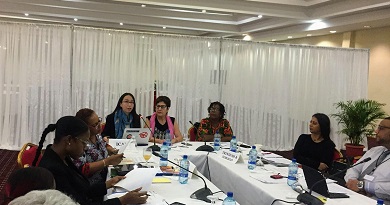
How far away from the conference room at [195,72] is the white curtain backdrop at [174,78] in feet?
0.06

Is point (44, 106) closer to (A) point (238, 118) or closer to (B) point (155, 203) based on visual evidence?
(A) point (238, 118)

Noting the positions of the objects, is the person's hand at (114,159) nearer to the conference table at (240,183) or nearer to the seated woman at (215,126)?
the conference table at (240,183)

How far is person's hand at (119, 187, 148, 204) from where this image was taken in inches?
84.8

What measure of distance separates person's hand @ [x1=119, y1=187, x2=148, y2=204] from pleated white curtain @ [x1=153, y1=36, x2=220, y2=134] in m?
4.32

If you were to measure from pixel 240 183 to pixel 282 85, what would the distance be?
4.50 m

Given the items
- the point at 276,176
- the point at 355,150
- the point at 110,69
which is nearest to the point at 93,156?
the point at 276,176

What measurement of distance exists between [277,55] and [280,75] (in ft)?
1.31

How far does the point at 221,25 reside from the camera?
397 inches

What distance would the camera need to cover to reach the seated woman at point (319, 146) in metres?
3.87

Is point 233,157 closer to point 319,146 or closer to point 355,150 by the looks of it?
point 319,146

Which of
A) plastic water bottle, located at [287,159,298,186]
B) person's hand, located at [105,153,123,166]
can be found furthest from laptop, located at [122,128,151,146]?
plastic water bottle, located at [287,159,298,186]

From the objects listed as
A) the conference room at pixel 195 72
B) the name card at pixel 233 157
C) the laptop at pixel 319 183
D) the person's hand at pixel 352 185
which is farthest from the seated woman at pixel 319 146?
the conference room at pixel 195 72

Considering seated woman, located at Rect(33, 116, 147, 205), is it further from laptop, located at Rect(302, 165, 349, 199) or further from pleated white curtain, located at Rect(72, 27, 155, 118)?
pleated white curtain, located at Rect(72, 27, 155, 118)

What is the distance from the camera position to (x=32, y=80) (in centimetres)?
A: 597
